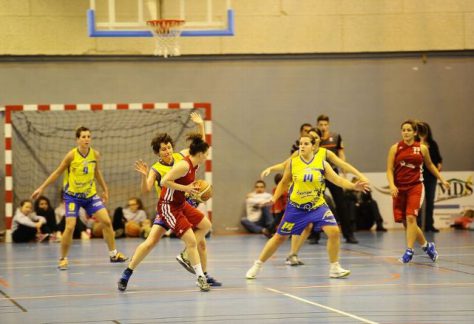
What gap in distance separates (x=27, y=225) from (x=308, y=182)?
8.92 m

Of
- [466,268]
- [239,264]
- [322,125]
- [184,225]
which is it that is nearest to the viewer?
[184,225]

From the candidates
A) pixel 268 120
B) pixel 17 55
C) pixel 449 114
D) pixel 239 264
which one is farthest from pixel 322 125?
pixel 17 55

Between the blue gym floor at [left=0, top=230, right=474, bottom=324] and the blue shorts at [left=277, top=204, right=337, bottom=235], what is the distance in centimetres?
63

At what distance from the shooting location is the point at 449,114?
70.3 feet

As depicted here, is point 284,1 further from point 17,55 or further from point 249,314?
point 249,314

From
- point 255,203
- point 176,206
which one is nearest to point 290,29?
point 255,203

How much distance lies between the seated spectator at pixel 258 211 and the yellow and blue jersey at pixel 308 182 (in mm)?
8326

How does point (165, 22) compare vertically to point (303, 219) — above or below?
above

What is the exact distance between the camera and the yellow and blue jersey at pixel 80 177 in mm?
13883

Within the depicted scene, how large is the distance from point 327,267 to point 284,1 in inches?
363

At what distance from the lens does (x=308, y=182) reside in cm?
1178

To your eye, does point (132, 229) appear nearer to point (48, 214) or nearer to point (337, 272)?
point (48, 214)

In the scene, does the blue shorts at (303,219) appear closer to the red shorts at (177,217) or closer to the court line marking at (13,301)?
the red shorts at (177,217)

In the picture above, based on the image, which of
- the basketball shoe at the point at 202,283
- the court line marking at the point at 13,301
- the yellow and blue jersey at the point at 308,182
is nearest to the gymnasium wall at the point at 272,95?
the yellow and blue jersey at the point at 308,182
